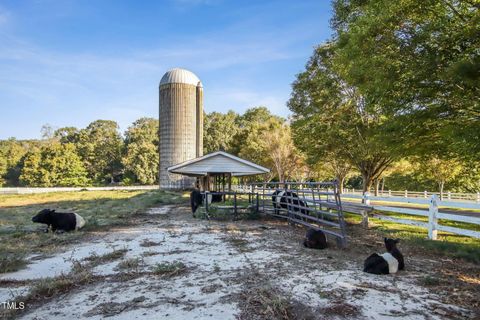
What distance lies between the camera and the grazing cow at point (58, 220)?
8609 mm

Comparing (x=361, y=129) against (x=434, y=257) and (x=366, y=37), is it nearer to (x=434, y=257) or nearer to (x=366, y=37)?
(x=366, y=37)

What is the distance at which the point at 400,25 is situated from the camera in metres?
7.38

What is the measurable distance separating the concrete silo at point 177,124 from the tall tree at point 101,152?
32404mm

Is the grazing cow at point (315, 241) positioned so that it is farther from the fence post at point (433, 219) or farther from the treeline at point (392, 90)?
the treeline at point (392, 90)

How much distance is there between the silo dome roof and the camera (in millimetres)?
30172

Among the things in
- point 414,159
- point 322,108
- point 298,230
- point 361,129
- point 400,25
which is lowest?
point 298,230

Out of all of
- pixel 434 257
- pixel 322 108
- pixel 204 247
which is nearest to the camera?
pixel 434 257

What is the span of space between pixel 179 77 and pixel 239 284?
2843cm

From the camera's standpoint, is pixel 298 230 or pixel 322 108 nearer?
pixel 298 230

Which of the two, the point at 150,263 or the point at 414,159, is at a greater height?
the point at 414,159

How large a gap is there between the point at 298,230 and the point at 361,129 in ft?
17.9

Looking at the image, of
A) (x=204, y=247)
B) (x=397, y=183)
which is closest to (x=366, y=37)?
(x=204, y=247)

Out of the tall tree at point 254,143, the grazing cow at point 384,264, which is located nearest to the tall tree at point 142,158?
the tall tree at point 254,143

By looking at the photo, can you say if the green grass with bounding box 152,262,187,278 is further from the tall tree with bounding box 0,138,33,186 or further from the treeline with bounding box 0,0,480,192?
the tall tree with bounding box 0,138,33,186
